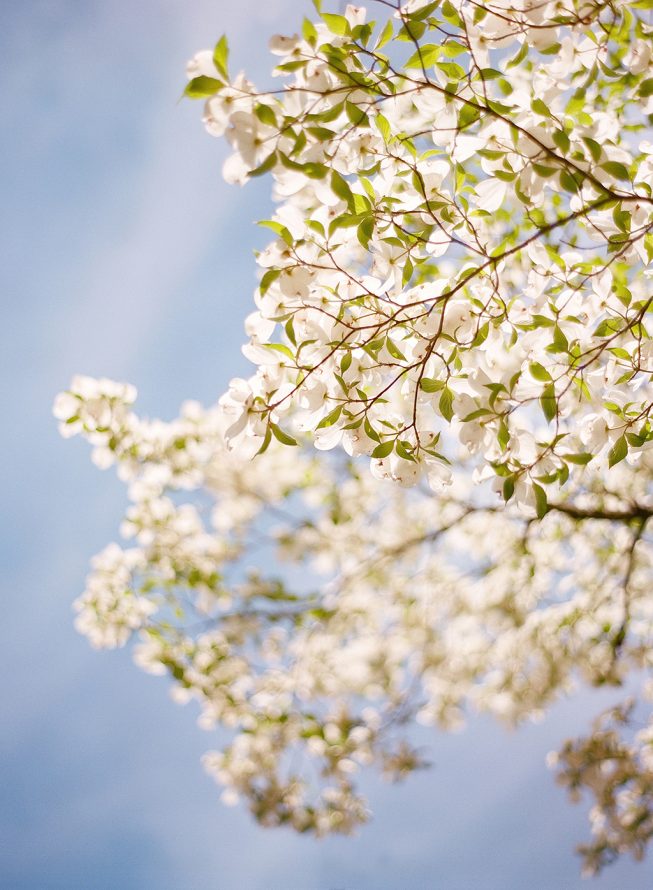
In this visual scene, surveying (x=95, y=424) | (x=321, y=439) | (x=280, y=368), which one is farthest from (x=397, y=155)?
(x=95, y=424)

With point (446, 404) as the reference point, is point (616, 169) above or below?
above

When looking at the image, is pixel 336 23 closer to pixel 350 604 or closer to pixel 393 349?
pixel 393 349

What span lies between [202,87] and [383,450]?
895 mm

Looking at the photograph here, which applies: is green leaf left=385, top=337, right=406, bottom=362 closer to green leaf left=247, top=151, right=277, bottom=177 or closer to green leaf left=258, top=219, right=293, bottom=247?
green leaf left=258, top=219, right=293, bottom=247

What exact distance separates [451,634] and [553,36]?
15.9 ft

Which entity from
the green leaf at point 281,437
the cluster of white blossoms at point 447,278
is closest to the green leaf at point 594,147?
the cluster of white blossoms at point 447,278

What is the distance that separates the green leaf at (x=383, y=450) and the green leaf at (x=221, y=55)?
0.89 metres

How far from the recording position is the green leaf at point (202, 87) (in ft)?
3.94

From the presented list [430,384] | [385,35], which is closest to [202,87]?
[385,35]

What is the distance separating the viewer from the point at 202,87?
1212 mm

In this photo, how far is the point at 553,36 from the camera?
1.51m

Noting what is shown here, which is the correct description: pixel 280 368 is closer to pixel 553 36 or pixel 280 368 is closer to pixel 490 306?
pixel 490 306

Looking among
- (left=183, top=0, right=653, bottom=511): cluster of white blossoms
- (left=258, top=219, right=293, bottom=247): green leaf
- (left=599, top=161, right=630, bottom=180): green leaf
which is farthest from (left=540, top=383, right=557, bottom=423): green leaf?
(left=258, top=219, right=293, bottom=247): green leaf

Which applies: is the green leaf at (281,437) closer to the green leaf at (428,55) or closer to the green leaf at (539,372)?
the green leaf at (539,372)
